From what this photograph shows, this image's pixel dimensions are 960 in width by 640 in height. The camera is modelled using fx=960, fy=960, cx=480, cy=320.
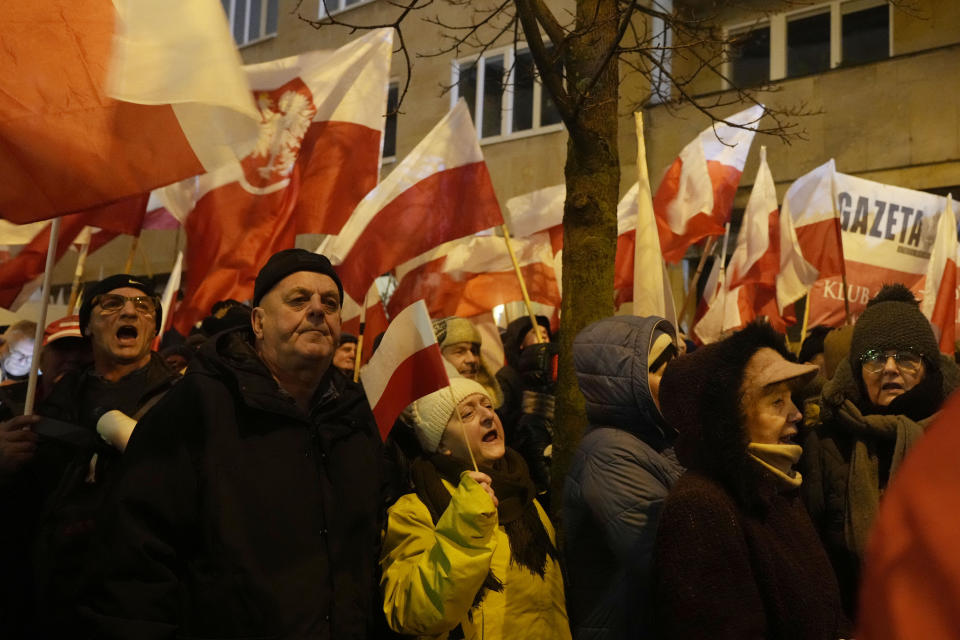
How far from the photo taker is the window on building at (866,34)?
13320 mm

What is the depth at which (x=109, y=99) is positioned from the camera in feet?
10.4

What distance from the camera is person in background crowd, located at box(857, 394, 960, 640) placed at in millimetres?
874

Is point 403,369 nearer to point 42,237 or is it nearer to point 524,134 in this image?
point 42,237

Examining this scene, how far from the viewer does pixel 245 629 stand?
269 cm

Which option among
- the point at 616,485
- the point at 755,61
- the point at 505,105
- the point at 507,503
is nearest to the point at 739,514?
the point at 616,485

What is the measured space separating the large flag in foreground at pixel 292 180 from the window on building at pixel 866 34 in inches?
354

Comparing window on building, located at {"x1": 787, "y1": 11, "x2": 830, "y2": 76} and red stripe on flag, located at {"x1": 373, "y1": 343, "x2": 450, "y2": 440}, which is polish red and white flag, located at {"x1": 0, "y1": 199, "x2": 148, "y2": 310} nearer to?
red stripe on flag, located at {"x1": 373, "y1": 343, "x2": 450, "y2": 440}

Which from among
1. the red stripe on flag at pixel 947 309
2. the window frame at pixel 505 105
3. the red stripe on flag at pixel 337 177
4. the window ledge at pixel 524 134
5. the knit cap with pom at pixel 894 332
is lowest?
the knit cap with pom at pixel 894 332

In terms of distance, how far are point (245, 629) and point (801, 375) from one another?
1764 mm

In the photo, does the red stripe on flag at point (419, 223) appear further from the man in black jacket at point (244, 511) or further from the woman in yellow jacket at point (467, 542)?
the man in black jacket at point (244, 511)

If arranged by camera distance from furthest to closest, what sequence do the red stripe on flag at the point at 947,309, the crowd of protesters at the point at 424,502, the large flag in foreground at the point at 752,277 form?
the large flag in foreground at the point at 752,277
the red stripe on flag at the point at 947,309
the crowd of protesters at the point at 424,502

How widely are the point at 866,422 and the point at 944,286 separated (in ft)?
13.1

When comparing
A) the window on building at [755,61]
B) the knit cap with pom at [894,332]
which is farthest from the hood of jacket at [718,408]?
the window on building at [755,61]

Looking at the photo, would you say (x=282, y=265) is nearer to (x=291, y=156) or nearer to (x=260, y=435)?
(x=260, y=435)
